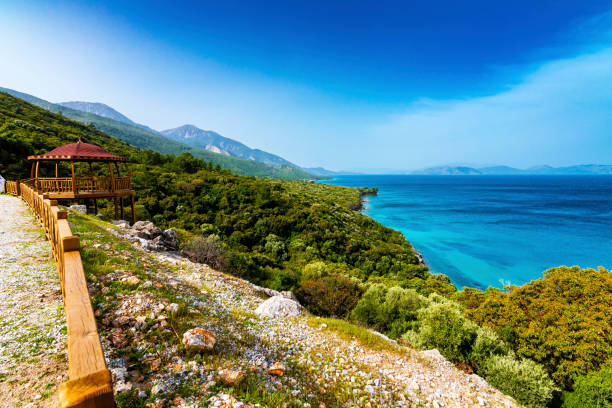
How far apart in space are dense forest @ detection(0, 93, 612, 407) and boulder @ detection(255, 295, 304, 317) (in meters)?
6.10

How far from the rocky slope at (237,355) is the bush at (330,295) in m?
6.82

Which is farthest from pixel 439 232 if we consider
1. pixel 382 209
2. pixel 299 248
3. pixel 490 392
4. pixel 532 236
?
pixel 490 392

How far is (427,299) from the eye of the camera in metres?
15.2

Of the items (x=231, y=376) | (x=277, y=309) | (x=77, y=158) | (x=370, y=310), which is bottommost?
(x=370, y=310)

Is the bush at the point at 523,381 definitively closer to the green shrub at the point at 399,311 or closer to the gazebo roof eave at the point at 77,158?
the green shrub at the point at 399,311

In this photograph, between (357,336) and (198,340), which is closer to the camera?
(198,340)

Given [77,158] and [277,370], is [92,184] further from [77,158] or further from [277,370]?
[277,370]

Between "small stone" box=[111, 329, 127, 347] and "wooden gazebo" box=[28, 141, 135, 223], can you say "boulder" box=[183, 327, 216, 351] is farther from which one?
"wooden gazebo" box=[28, 141, 135, 223]

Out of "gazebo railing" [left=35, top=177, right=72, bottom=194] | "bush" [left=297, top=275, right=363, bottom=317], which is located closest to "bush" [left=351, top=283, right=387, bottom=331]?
"bush" [left=297, top=275, right=363, bottom=317]

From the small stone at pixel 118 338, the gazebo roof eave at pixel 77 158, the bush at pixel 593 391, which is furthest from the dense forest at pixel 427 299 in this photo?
the small stone at pixel 118 338

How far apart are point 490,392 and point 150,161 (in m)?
59.9

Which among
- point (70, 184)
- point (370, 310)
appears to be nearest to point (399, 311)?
point (370, 310)

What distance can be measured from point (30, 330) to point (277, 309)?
21.0 feet

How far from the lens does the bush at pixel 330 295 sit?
52.3 ft
